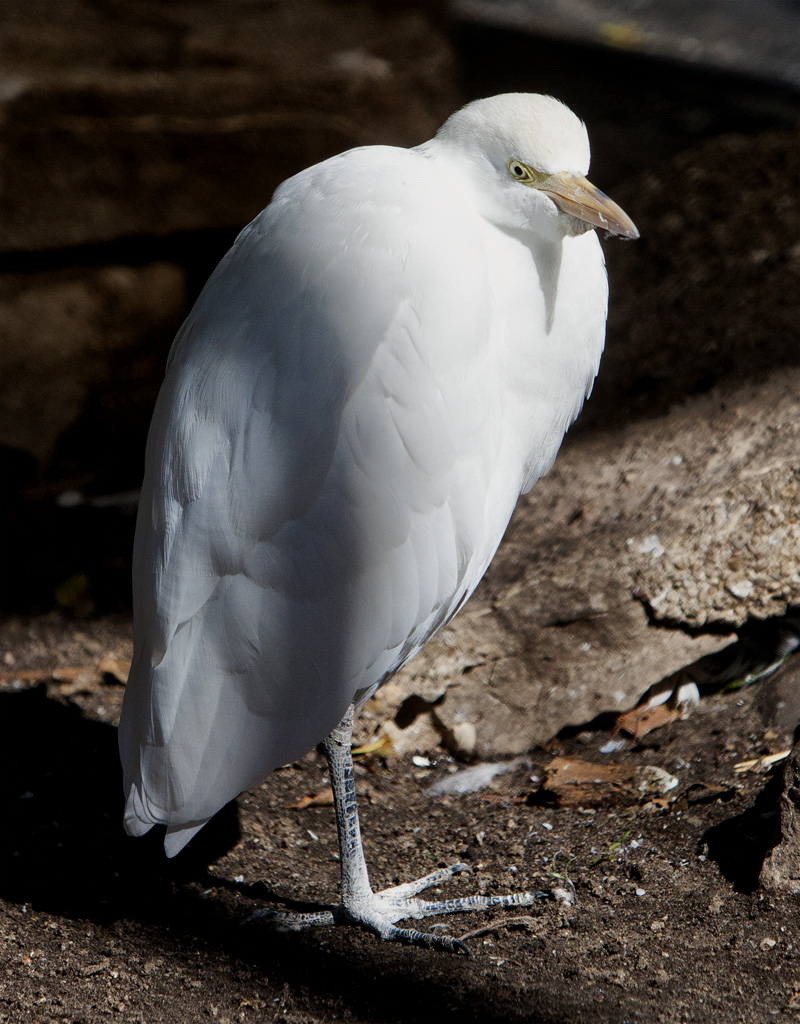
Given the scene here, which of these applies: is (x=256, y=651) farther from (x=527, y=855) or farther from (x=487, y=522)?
(x=527, y=855)

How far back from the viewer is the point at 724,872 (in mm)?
2139

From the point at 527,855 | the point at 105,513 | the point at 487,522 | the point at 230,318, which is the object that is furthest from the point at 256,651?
the point at 105,513

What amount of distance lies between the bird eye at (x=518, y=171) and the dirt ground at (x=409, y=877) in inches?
56.2

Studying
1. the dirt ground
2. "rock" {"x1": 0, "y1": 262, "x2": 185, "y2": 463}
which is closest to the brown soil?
the dirt ground

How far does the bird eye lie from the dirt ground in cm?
143

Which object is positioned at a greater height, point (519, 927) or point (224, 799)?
point (224, 799)

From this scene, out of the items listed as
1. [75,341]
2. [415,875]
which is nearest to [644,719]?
[415,875]

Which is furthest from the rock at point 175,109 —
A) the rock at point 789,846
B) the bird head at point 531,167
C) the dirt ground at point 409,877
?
the rock at point 789,846

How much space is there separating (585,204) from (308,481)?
77cm

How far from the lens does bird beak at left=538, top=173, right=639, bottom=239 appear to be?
1.95 metres

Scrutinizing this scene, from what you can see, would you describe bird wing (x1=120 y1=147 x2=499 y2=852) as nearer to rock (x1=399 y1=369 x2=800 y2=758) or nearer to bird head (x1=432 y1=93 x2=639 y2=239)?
bird head (x1=432 y1=93 x2=639 y2=239)

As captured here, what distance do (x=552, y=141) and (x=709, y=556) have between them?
1.22m

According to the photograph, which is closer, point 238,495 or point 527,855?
point 238,495

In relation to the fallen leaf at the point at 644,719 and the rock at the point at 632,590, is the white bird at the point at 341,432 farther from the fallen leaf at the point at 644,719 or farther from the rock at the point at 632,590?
the fallen leaf at the point at 644,719
